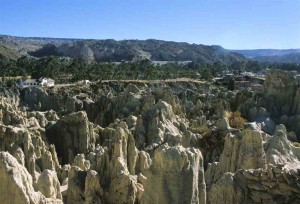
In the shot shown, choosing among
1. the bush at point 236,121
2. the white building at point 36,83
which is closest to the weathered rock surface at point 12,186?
Answer: the bush at point 236,121

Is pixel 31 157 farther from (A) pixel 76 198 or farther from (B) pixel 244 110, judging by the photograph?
(B) pixel 244 110

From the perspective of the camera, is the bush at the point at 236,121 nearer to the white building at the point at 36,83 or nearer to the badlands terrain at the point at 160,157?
the badlands terrain at the point at 160,157

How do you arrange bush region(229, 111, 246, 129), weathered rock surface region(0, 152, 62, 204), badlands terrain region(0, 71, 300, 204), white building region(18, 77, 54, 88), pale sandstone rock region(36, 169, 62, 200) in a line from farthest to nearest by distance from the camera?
white building region(18, 77, 54, 88) → bush region(229, 111, 246, 129) → pale sandstone rock region(36, 169, 62, 200) → badlands terrain region(0, 71, 300, 204) → weathered rock surface region(0, 152, 62, 204)

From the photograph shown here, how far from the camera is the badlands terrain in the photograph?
17219mm

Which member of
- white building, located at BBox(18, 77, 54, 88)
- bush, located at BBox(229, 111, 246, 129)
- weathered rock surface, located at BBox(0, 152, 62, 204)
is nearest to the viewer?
weathered rock surface, located at BBox(0, 152, 62, 204)

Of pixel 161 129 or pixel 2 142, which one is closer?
pixel 2 142

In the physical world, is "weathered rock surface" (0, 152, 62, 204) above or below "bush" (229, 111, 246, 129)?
above

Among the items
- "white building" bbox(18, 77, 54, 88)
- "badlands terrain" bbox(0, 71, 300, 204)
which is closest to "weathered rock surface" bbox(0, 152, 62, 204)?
"badlands terrain" bbox(0, 71, 300, 204)

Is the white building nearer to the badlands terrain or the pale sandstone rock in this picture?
the badlands terrain

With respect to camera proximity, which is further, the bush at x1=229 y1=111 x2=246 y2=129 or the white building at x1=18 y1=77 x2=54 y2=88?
the white building at x1=18 y1=77 x2=54 y2=88

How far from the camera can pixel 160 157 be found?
1736 centimetres

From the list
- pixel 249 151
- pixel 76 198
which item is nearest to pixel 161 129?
pixel 249 151

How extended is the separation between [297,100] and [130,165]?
34426 mm

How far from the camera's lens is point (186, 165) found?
56.5ft
